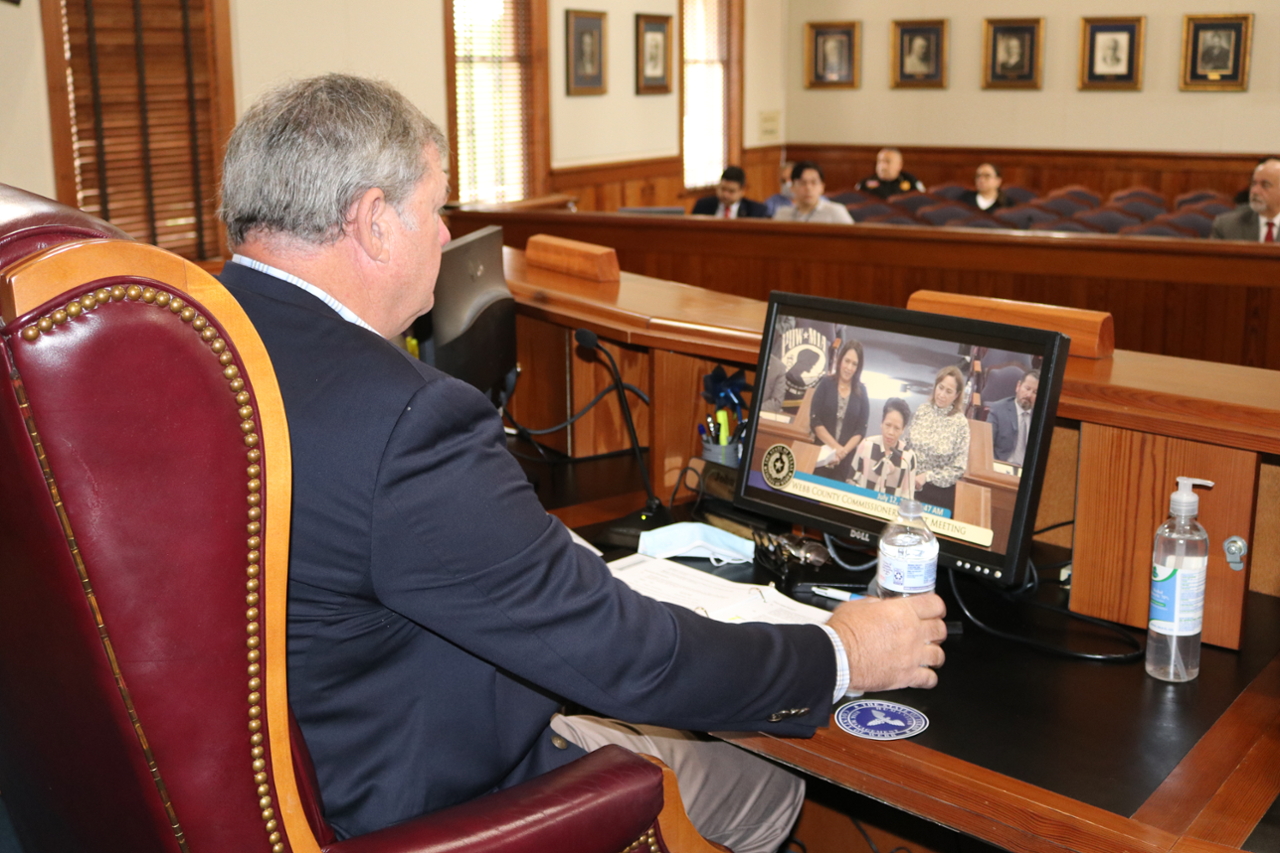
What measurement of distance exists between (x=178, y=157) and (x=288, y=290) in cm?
542

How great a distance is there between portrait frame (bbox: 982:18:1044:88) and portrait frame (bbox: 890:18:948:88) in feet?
1.34

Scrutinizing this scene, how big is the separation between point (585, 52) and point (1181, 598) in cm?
837

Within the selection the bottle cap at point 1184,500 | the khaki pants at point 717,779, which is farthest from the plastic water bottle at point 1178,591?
A: the khaki pants at point 717,779

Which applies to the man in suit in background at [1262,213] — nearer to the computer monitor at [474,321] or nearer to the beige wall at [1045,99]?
the beige wall at [1045,99]

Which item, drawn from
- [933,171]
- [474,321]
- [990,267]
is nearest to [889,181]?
[933,171]

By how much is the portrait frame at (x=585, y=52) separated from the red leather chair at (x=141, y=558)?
8.46 metres

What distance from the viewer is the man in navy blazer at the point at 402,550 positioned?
1.07 metres

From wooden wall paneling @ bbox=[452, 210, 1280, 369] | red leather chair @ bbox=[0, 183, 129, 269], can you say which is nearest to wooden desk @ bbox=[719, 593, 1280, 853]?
red leather chair @ bbox=[0, 183, 129, 269]

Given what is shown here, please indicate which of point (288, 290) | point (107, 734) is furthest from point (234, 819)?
point (288, 290)

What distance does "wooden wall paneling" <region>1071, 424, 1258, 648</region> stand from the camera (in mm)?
1477

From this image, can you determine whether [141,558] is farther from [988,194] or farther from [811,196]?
[988,194]

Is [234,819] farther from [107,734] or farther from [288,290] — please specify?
[288,290]

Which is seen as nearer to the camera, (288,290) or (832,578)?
(288,290)

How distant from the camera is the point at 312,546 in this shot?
3.52 ft
